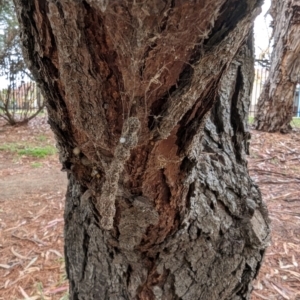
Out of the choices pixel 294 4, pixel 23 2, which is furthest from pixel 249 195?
pixel 294 4

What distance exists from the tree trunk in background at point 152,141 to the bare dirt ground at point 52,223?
0.76m

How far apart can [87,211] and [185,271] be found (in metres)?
0.30

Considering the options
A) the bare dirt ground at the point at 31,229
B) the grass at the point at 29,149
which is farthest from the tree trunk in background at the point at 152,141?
the grass at the point at 29,149

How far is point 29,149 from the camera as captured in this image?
169 inches

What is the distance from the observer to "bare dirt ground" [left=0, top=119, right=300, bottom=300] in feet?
5.62

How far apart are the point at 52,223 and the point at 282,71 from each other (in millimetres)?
3353

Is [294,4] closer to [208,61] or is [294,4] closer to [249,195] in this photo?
[249,195]

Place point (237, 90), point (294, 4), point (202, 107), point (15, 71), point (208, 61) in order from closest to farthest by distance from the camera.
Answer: point (208, 61)
point (202, 107)
point (237, 90)
point (294, 4)
point (15, 71)

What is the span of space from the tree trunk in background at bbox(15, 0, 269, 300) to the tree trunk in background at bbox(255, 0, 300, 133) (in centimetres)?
351

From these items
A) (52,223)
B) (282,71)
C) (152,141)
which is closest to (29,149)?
(52,223)

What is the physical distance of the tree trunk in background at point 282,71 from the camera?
4121mm

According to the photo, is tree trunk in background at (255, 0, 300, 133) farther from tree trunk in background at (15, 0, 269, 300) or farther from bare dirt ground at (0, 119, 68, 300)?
tree trunk in background at (15, 0, 269, 300)

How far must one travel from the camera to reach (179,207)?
86 cm

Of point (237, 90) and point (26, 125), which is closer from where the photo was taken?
point (237, 90)
